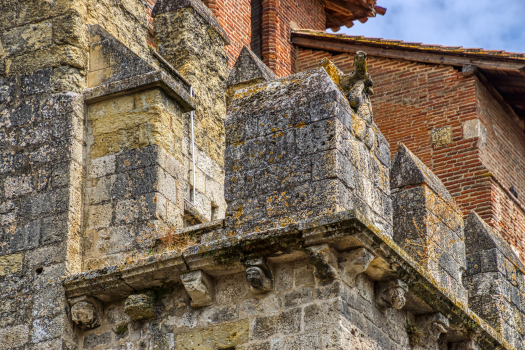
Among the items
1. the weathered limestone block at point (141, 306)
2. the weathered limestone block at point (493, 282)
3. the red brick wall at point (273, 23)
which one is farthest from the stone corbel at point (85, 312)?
the red brick wall at point (273, 23)

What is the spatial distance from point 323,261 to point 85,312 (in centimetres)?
195

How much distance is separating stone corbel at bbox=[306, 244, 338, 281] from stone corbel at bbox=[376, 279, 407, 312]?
1.91 feet

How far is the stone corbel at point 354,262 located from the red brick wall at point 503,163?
5286mm

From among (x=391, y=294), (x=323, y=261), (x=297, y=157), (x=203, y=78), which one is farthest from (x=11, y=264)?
(x=203, y=78)

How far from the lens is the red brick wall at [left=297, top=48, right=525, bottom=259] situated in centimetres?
1211

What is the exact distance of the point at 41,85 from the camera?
8.29m

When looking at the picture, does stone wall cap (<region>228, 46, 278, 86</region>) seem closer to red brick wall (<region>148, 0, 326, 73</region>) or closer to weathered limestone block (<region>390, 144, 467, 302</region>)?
red brick wall (<region>148, 0, 326, 73</region>)

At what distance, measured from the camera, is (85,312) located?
24.5 feet

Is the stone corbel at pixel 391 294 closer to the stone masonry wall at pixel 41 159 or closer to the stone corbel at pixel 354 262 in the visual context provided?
the stone corbel at pixel 354 262

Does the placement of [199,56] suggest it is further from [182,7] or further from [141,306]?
[141,306]

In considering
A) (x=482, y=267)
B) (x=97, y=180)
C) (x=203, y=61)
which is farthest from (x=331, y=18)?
(x=97, y=180)

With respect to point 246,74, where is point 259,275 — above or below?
below

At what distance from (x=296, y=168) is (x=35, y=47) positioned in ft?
9.15

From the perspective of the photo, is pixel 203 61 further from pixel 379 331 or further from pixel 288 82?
pixel 379 331
